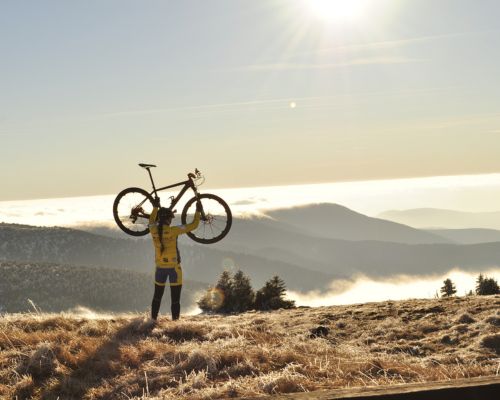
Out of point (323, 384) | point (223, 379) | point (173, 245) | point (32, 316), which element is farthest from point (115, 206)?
point (323, 384)

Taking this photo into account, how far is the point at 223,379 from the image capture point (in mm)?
6395

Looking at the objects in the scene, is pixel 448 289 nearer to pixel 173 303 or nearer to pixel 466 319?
pixel 466 319

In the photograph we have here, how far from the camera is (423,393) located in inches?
109

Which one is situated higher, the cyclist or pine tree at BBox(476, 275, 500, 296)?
the cyclist

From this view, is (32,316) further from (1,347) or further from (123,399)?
(123,399)

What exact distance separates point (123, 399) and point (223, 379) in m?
1.27

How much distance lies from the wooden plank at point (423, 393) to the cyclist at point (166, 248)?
11.4m

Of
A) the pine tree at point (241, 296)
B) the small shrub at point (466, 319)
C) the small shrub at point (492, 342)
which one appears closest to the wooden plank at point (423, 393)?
the small shrub at point (492, 342)

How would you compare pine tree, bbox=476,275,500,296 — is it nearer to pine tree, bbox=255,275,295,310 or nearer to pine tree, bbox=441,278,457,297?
pine tree, bbox=441,278,457,297

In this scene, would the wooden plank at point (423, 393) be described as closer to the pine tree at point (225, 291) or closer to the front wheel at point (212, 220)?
the front wheel at point (212, 220)

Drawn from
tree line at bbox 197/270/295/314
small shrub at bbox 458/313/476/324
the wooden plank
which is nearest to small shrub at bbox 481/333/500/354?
small shrub at bbox 458/313/476/324

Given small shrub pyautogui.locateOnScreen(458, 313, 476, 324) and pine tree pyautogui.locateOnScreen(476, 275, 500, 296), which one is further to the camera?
pine tree pyautogui.locateOnScreen(476, 275, 500, 296)

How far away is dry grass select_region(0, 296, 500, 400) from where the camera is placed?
6.04m

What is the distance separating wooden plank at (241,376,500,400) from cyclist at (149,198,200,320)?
447 inches
